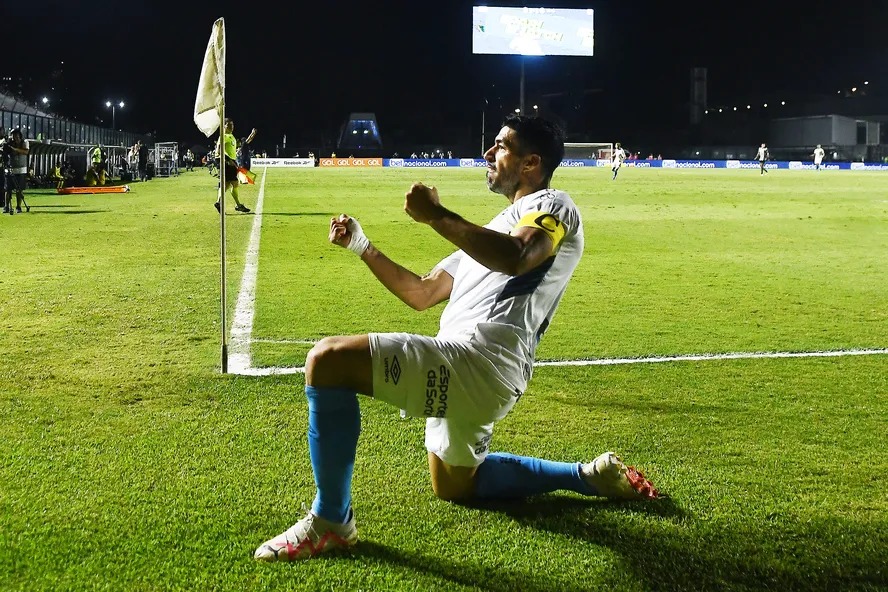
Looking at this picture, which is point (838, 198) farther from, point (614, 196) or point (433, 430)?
point (433, 430)

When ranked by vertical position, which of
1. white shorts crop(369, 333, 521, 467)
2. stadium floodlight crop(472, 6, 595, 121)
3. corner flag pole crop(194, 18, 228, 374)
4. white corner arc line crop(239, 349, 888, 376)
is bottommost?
white corner arc line crop(239, 349, 888, 376)

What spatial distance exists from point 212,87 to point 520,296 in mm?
3292

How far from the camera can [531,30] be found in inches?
2923

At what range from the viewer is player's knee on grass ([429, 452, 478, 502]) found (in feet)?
12.1

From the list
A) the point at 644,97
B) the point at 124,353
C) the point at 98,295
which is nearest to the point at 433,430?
the point at 124,353

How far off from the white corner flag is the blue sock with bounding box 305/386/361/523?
299 centimetres

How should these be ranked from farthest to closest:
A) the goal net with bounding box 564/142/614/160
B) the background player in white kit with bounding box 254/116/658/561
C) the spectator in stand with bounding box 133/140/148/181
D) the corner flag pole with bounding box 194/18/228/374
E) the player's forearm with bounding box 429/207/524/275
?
the goal net with bounding box 564/142/614/160 → the spectator in stand with bounding box 133/140/148/181 → the corner flag pole with bounding box 194/18/228/374 → the background player in white kit with bounding box 254/116/658/561 → the player's forearm with bounding box 429/207/524/275

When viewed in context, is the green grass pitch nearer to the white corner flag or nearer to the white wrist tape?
the white wrist tape

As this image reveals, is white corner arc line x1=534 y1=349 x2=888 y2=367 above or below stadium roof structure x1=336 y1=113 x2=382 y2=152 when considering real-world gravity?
below

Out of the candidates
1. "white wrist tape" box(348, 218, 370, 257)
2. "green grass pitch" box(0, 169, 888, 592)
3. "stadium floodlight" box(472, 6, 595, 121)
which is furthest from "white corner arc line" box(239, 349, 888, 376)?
"stadium floodlight" box(472, 6, 595, 121)

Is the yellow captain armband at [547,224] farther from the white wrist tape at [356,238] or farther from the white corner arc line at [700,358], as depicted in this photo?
the white corner arc line at [700,358]

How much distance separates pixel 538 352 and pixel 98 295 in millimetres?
4645

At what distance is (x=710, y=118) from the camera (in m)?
105

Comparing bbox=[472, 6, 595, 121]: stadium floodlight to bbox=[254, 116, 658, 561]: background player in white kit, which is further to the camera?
bbox=[472, 6, 595, 121]: stadium floodlight
